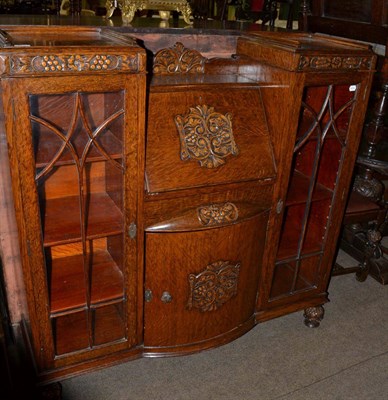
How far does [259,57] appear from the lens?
1722 millimetres

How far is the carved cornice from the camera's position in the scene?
3.68 feet

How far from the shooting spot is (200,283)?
65.6 inches

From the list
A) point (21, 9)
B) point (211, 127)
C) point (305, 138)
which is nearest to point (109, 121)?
point (211, 127)

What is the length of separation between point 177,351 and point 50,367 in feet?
1.54

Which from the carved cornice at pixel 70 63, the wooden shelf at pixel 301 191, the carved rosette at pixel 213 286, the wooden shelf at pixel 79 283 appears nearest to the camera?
the carved cornice at pixel 70 63

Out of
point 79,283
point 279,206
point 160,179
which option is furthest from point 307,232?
point 79,283

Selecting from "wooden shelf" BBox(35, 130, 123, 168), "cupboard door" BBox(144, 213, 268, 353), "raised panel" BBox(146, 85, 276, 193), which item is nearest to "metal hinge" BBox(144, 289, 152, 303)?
"cupboard door" BBox(144, 213, 268, 353)

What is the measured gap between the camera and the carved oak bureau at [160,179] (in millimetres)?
1296

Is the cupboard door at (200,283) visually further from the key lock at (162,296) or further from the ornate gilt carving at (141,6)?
the ornate gilt carving at (141,6)

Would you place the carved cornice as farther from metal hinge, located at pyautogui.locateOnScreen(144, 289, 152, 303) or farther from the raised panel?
metal hinge, located at pyautogui.locateOnScreen(144, 289, 152, 303)

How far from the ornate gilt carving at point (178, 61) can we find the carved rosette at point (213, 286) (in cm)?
75

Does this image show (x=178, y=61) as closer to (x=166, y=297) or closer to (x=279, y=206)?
(x=279, y=206)

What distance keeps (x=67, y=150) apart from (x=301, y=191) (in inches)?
38.5

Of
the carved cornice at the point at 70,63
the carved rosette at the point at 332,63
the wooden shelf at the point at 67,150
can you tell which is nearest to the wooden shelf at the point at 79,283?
the wooden shelf at the point at 67,150
